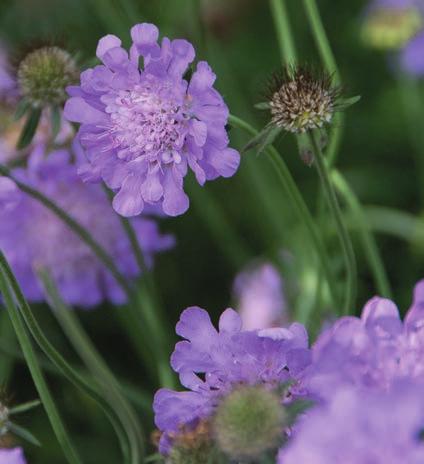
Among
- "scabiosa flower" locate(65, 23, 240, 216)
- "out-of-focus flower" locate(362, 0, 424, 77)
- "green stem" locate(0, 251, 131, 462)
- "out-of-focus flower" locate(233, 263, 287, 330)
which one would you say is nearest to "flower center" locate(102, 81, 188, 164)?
"scabiosa flower" locate(65, 23, 240, 216)

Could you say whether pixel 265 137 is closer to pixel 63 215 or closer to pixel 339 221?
pixel 339 221

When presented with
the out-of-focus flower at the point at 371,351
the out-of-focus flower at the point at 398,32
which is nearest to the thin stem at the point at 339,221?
the out-of-focus flower at the point at 371,351

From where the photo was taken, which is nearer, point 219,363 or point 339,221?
point 219,363

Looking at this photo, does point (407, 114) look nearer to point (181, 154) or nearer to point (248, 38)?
point (248, 38)

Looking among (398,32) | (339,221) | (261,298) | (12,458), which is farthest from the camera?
(398,32)

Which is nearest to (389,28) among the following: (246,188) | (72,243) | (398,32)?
(398,32)

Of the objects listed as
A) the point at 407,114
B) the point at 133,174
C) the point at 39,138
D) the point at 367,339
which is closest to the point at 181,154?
the point at 133,174

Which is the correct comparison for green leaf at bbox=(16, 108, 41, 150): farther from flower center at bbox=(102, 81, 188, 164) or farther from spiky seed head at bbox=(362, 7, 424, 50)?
spiky seed head at bbox=(362, 7, 424, 50)
